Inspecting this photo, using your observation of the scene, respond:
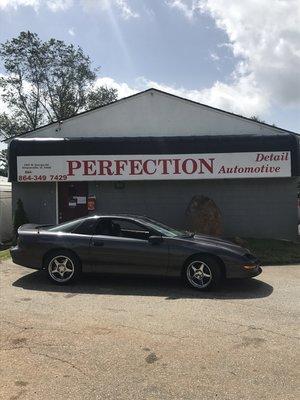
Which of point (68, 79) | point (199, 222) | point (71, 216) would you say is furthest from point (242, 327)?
point (68, 79)

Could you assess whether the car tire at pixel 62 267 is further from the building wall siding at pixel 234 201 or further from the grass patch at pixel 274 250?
the building wall siding at pixel 234 201

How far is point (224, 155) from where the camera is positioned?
15633 mm

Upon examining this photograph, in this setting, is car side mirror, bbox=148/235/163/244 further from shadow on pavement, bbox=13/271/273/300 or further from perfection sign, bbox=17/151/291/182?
perfection sign, bbox=17/151/291/182

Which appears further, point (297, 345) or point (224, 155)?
point (224, 155)

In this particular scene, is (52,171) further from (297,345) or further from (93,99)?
(93,99)

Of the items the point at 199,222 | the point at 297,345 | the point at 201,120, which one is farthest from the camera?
the point at 201,120

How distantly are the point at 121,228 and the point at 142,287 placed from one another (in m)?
1.17

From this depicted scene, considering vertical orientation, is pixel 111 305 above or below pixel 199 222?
below

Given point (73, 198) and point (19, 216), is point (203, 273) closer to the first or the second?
point (73, 198)

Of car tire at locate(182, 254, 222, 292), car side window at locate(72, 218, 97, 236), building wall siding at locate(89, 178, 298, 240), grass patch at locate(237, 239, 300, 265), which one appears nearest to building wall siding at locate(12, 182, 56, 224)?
building wall siding at locate(89, 178, 298, 240)

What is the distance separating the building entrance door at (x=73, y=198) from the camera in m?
16.7

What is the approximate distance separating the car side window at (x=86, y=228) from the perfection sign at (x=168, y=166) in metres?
6.69

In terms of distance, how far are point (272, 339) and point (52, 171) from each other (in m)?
11.3

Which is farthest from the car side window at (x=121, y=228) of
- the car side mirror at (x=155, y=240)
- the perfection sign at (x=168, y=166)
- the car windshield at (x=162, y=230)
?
the perfection sign at (x=168, y=166)
